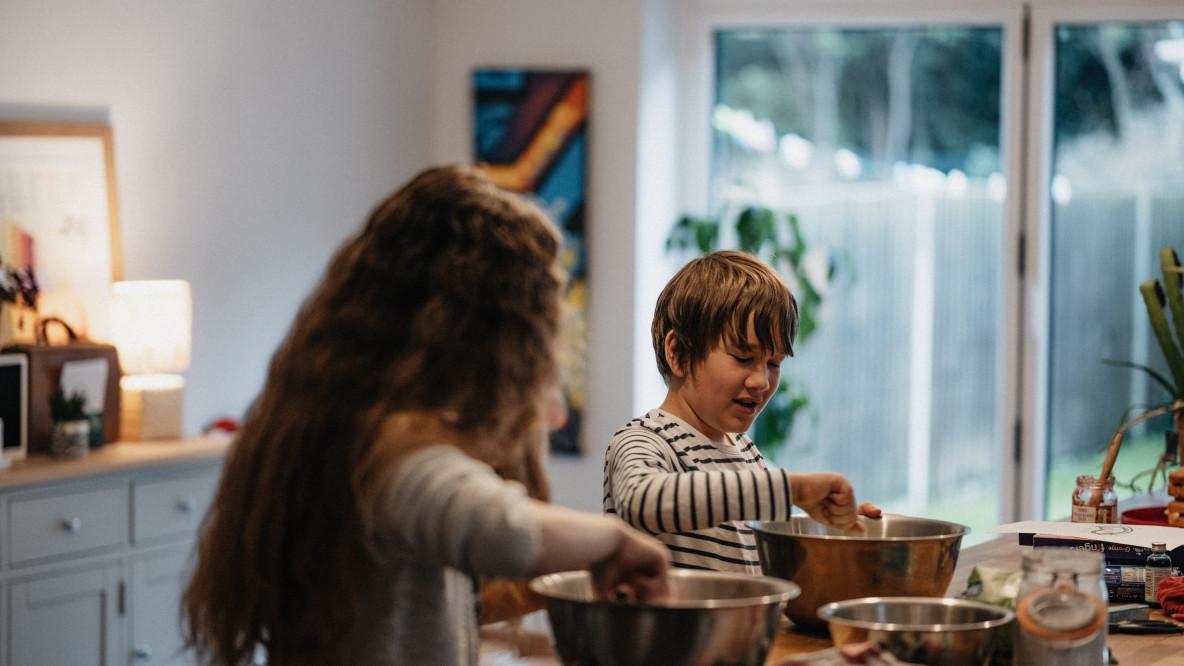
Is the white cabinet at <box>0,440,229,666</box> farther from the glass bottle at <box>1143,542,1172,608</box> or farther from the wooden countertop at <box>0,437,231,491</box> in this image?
the glass bottle at <box>1143,542,1172,608</box>

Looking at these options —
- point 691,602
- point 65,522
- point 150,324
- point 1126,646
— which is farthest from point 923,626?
point 150,324

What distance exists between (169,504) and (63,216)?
78 centimetres

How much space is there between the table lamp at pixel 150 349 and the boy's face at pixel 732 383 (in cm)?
192

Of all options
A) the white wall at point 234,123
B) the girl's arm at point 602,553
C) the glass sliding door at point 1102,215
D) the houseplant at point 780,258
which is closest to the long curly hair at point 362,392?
the girl's arm at point 602,553

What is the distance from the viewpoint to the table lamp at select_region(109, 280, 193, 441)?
3.12 metres

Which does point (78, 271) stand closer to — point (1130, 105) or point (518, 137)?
point (518, 137)

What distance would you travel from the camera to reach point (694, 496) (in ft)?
4.21

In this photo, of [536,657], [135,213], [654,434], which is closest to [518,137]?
[135,213]

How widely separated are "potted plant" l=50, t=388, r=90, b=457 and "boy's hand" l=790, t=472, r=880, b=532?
7.03 feet

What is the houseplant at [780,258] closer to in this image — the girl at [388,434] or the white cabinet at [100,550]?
the white cabinet at [100,550]

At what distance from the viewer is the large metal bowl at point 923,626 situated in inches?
43.8

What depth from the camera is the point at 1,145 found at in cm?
297

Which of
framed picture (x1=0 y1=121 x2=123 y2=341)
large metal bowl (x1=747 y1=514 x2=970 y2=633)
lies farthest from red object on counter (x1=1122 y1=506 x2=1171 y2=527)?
framed picture (x1=0 y1=121 x2=123 y2=341)

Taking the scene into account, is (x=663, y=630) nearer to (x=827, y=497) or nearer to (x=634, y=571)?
(x=634, y=571)
